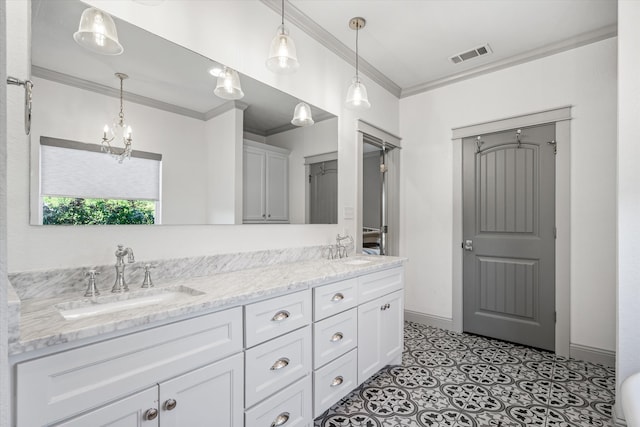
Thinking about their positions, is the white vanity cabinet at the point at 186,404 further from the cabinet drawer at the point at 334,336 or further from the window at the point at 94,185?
the window at the point at 94,185

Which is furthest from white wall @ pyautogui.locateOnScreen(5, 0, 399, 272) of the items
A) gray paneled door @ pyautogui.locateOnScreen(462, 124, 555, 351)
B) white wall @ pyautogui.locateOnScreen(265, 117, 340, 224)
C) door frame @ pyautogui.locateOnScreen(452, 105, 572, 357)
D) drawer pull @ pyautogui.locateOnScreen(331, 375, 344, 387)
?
door frame @ pyautogui.locateOnScreen(452, 105, 572, 357)

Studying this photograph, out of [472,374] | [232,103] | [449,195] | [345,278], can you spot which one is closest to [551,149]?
[449,195]

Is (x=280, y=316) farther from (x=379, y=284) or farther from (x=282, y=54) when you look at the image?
(x=282, y=54)

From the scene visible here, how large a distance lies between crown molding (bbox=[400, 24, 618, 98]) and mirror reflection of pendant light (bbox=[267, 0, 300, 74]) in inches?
90.1

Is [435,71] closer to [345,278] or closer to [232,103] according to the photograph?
[232,103]

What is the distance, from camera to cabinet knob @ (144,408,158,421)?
1.09 metres

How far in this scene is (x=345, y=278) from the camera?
1.98 m

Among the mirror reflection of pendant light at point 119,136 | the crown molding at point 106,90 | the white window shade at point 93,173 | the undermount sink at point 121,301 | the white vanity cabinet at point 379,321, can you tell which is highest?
the crown molding at point 106,90

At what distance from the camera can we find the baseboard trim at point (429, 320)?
3.48m

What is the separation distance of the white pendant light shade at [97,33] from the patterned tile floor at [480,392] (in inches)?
89.1

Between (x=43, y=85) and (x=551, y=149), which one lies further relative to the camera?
(x=551, y=149)

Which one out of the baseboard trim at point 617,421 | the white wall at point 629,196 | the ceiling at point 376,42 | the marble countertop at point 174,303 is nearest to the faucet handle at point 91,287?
the marble countertop at point 174,303

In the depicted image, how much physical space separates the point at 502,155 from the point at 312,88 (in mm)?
2013

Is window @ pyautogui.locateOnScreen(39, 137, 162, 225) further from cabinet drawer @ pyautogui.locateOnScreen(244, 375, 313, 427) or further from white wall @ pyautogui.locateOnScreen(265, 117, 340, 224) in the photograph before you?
cabinet drawer @ pyautogui.locateOnScreen(244, 375, 313, 427)
